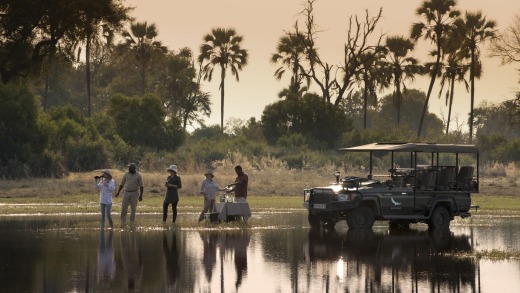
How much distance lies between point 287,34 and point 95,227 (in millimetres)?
60631

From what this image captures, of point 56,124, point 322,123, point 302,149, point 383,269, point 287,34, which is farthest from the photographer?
point 287,34

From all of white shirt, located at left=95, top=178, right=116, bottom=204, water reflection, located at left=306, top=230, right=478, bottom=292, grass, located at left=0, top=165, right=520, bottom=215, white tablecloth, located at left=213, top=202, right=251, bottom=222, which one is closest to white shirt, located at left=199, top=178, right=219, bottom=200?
white tablecloth, located at left=213, top=202, right=251, bottom=222

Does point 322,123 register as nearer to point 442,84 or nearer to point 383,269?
point 442,84

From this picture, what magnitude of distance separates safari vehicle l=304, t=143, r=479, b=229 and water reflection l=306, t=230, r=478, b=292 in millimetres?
551

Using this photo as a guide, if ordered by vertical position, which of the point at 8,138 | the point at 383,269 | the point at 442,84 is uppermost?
the point at 442,84

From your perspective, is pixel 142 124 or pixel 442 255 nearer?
pixel 442 255

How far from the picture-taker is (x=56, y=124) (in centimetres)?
6538

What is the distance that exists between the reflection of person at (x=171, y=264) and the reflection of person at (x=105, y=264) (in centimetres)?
93

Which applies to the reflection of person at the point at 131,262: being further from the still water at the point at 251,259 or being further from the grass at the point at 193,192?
the grass at the point at 193,192

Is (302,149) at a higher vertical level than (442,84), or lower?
lower

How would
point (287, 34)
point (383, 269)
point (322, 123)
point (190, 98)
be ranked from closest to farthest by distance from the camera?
point (383, 269), point (322, 123), point (287, 34), point (190, 98)

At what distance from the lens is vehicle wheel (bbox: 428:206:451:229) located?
102 feet

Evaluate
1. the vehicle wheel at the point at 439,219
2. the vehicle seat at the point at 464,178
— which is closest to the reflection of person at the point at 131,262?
the vehicle wheel at the point at 439,219

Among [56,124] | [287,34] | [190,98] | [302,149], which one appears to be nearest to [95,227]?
[56,124]
